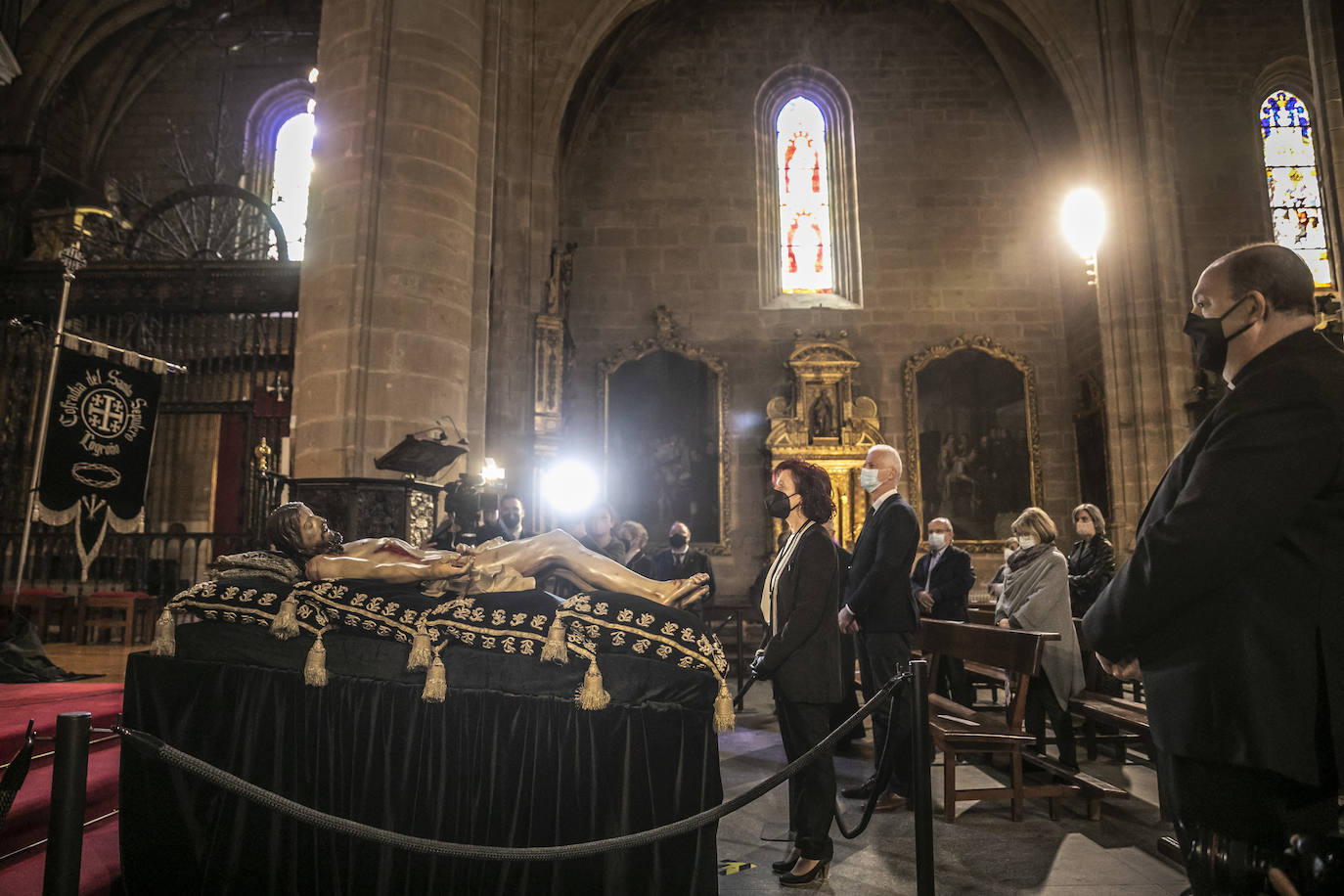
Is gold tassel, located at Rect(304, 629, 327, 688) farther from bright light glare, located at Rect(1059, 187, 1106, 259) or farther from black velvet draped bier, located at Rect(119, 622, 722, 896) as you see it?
bright light glare, located at Rect(1059, 187, 1106, 259)

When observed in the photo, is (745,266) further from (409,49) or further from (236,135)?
(236,135)

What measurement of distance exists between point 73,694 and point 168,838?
6.99 feet

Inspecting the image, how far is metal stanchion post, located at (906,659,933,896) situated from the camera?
2.30 m

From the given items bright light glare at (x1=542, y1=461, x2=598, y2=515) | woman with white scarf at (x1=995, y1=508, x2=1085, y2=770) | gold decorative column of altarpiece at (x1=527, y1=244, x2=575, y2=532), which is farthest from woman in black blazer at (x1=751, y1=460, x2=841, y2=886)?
bright light glare at (x1=542, y1=461, x2=598, y2=515)

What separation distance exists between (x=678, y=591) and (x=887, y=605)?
1654 millimetres

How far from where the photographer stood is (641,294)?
1357 cm

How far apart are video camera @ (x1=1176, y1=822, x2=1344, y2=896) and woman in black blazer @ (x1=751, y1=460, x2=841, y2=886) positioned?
4.88 ft

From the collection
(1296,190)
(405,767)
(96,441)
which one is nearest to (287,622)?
(405,767)

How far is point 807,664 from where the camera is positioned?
10.4 feet

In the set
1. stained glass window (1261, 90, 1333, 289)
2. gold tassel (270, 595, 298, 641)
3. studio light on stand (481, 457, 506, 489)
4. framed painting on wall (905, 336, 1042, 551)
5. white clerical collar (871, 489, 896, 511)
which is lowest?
gold tassel (270, 595, 298, 641)

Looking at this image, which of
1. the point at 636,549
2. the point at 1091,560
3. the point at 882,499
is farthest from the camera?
the point at 636,549

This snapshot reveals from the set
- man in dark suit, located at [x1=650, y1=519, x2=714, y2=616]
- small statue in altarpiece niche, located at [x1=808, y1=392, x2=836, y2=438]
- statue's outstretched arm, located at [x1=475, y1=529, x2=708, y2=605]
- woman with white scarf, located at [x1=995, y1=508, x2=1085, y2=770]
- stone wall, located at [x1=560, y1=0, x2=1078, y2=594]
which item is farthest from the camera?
stone wall, located at [x1=560, y1=0, x2=1078, y2=594]

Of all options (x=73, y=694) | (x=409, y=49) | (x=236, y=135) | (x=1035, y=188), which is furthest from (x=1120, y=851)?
(x=236, y=135)

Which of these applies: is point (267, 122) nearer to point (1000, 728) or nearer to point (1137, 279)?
point (1137, 279)
